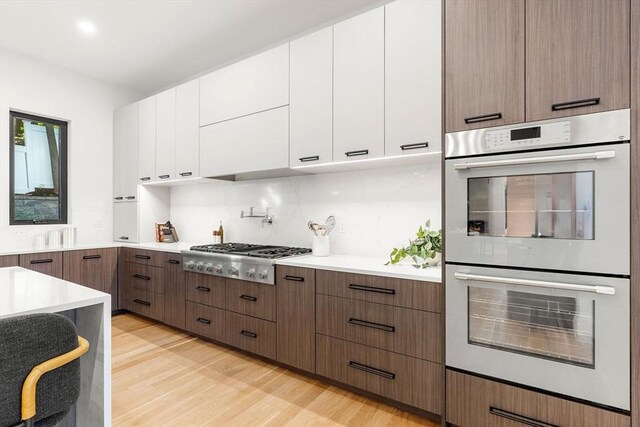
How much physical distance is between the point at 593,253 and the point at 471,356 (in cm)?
74

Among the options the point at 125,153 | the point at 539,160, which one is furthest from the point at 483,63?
the point at 125,153

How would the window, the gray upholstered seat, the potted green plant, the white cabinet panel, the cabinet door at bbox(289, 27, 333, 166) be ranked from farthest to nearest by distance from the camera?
the window
the white cabinet panel
the cabinet door at bbox(289, 27, 333, 166)
the potted green plant
the gray upholstered seat

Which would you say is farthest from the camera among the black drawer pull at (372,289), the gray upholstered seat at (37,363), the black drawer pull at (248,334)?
the black drawer pull at (248,334)

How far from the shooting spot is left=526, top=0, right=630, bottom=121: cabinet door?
141cm

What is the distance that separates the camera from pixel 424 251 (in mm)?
2178

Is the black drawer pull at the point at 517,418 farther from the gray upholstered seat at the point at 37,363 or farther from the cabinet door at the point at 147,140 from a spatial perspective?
the cabinet door at the point at 147,140

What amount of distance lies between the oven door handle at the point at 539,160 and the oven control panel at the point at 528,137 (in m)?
0.07

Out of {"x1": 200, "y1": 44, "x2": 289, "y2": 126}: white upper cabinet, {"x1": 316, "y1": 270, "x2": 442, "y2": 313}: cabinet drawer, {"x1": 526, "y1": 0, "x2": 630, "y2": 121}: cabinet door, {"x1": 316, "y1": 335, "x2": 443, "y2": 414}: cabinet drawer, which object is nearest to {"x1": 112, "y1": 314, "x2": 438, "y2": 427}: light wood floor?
{"x1": 316, "y1": 335, "x2": 443, "y2": 414}: cabinet drawer

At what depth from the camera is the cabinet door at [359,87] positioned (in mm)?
2254

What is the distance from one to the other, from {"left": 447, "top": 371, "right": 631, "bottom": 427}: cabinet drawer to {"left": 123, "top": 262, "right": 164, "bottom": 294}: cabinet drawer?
9.35ft

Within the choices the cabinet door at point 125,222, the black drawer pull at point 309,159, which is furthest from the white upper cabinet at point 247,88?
the cabinet door at point 125,222

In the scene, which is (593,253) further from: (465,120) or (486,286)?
(465,120)

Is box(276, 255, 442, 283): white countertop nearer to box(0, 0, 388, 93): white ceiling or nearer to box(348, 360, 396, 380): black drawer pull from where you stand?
box(348, 360, 396, 380): black drawer pull

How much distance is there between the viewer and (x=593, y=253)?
1.45m
